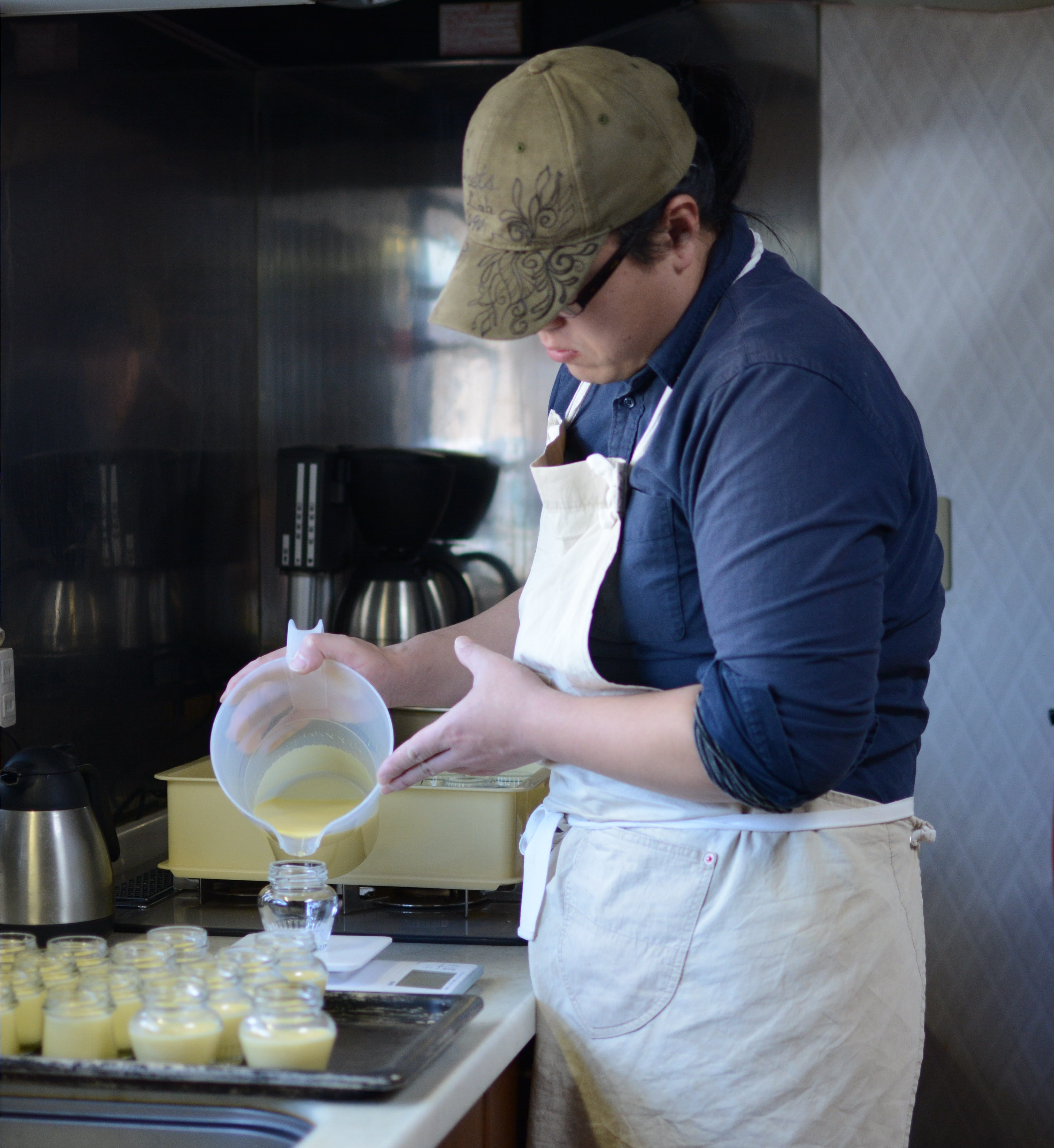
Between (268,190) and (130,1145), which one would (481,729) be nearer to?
(130,1145)

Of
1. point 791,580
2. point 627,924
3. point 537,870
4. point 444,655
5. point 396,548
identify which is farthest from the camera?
point 396,548

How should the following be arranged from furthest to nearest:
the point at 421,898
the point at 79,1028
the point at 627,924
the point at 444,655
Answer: the point at 421,898
the point at 444,655
the point at 627,924
the point at 79,1028

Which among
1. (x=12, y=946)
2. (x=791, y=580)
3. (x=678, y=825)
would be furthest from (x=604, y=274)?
(x=12, y=946)

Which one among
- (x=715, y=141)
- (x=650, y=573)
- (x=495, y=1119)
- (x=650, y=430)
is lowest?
(x=495, y=1119)

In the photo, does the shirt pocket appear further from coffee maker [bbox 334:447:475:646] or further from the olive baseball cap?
coffee maker [bbox 334:447:475:646]

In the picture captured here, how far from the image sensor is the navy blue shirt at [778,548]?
35.1 inches

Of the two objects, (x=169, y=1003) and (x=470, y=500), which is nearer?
(x=169, y=1003)

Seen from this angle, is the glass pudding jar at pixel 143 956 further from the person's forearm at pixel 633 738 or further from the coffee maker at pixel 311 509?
the coffee maker at pixel 311 509

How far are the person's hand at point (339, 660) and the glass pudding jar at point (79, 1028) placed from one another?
0.34 metres

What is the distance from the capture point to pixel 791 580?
0.89m

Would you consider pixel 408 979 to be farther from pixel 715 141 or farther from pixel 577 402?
pixel 715 141

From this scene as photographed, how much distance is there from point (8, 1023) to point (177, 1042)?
154 mm

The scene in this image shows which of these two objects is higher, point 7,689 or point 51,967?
point 7,689

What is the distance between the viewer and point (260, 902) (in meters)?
1.32
